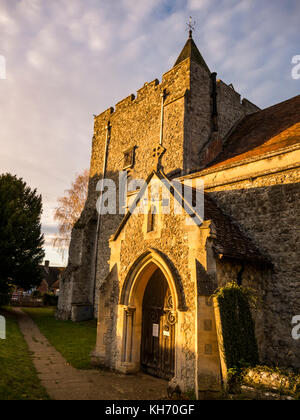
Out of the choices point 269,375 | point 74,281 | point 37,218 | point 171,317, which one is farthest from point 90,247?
point 269,375

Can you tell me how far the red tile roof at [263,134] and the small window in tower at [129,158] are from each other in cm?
552

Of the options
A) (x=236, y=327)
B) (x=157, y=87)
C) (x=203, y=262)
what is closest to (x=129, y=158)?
(x=157, y=87)

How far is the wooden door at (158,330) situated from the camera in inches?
298

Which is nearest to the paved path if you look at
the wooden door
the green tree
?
the wooden door

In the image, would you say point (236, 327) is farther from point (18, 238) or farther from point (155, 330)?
point (18, 238)

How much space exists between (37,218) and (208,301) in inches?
757

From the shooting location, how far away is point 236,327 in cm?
577

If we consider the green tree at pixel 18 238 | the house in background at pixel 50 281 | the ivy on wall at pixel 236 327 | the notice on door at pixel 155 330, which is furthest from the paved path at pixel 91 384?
the house in background at pixel 50 281

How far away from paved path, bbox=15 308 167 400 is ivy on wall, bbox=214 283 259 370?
1.93 meters

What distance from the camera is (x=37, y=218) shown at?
22.5 meters

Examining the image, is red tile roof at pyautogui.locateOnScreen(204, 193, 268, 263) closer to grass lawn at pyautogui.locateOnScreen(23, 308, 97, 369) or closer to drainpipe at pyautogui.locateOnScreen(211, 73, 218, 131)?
grass lawn at pyautogui.locateOnScreen(23, 308, 97, 369)

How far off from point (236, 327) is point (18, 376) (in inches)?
203

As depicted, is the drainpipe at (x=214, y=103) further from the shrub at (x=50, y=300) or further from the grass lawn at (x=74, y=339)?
the shrub at (x=50, y=300)

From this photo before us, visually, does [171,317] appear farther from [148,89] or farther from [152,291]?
[148,89]
